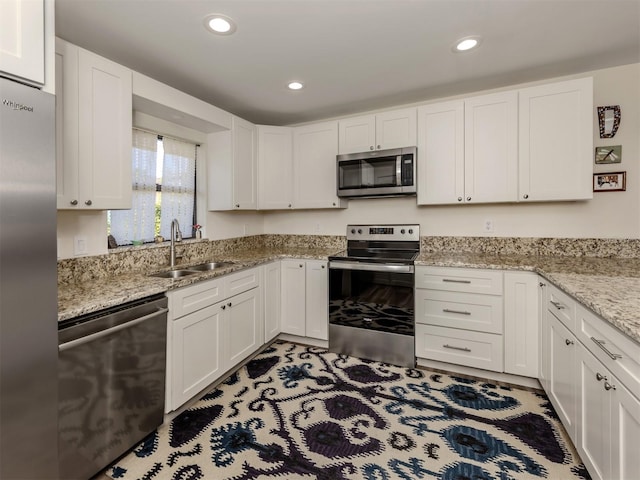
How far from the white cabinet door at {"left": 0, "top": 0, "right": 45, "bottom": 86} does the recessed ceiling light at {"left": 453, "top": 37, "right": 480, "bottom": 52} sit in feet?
7.34

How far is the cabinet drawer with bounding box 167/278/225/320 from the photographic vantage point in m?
1.92

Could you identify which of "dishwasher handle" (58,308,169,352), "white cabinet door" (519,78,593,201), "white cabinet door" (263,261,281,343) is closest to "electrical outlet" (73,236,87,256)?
"dishwasher handle" (58,308,169,352)

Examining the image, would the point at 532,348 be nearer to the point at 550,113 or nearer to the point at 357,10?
the point at 550,113

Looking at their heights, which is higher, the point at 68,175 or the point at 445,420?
the point at 68,175

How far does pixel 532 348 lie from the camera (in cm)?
225

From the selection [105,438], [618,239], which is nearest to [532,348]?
[618,239]

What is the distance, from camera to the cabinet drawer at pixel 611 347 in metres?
1.03

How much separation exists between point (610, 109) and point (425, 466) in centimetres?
302

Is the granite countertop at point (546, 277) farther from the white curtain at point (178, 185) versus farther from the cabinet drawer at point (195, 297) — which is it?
the white curtain at point (178, 185)

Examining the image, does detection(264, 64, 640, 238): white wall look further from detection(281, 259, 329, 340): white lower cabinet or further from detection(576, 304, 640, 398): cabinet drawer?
detection(576, 304, 640, 398): cabinet drawer

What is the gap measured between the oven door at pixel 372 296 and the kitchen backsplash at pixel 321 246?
69cm

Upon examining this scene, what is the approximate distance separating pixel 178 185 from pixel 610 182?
12.3 ft

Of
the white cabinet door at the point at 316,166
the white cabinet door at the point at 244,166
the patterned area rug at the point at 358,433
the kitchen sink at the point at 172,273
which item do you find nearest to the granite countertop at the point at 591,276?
the patterned area rug at the point at 358,433

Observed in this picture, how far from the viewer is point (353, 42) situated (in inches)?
79.5
